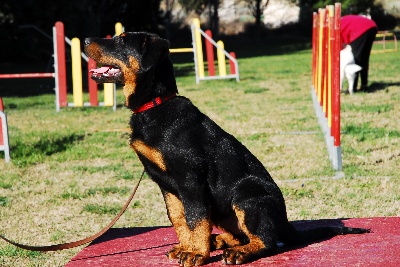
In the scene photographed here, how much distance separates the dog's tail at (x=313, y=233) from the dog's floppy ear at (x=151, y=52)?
1.21 metres

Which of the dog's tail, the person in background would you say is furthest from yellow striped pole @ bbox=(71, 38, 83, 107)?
the dog's tail

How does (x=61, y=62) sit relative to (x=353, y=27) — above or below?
below

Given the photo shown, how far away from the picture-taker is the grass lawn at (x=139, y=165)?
6.41m

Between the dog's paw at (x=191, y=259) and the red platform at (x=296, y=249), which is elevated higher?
the dog's paw at (x=191, y=259)

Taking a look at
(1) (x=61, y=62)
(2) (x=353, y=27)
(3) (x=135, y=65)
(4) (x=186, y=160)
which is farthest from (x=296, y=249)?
(2) (x=353, y=27)

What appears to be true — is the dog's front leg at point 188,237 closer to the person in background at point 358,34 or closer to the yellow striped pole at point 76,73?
the yellow striped pole at point 76,73

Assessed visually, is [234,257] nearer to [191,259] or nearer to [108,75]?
[191,259]

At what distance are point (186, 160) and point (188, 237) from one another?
0.49 m

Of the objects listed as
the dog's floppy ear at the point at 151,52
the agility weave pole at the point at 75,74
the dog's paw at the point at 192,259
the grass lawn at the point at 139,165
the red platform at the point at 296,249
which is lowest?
the grass lawn at the point at 139,165

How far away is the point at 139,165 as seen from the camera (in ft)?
28.7

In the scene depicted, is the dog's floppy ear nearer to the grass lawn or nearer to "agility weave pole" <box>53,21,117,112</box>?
the grass lawn

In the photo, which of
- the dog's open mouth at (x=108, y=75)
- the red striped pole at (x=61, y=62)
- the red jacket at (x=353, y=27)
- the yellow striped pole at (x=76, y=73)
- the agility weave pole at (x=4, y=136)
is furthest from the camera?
the red jacket at (x=353, y=27)

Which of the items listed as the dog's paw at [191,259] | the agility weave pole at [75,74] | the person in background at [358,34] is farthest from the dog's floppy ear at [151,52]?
the person in background at [358,34]

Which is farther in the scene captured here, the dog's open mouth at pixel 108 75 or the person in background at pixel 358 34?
the person in background at pixel 358 34
